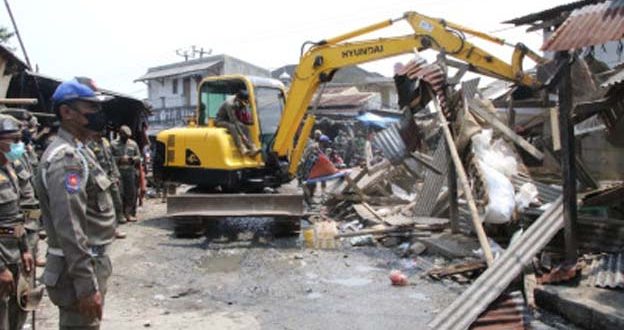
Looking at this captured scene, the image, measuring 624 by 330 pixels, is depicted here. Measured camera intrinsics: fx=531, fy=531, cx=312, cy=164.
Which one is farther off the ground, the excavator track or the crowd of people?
the crowd of people

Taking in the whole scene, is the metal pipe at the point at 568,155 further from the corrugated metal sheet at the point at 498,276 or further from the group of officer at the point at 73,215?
the group of officer at the point at 73,215

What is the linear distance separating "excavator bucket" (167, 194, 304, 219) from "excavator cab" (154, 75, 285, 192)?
419 mm

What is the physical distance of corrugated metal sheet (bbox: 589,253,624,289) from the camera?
15.9ft

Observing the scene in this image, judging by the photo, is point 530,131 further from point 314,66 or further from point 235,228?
point 235,228

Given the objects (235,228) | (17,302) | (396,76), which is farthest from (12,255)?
(235,228)

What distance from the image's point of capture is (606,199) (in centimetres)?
620

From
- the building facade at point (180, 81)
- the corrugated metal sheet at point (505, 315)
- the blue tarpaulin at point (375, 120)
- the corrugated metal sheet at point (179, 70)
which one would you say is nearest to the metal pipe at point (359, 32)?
the corrugated metal sheet at point (505, 315)

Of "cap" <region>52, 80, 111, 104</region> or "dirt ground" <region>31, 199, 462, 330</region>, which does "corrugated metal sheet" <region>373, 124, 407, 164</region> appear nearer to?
"dirt ground" <region>31, 199, 462, 330</region>

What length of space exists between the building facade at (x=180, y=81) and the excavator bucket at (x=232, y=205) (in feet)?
74.6

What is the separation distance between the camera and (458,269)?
609 cm

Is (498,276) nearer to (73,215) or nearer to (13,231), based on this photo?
(73,215)

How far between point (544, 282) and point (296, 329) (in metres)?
2.49

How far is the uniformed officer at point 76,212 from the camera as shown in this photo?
272 centimetres

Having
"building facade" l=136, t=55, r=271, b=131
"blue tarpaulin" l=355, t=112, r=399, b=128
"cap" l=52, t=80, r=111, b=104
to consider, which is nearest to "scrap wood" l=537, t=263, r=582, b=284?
"cap" l=52, t=80, r=111, b=104
